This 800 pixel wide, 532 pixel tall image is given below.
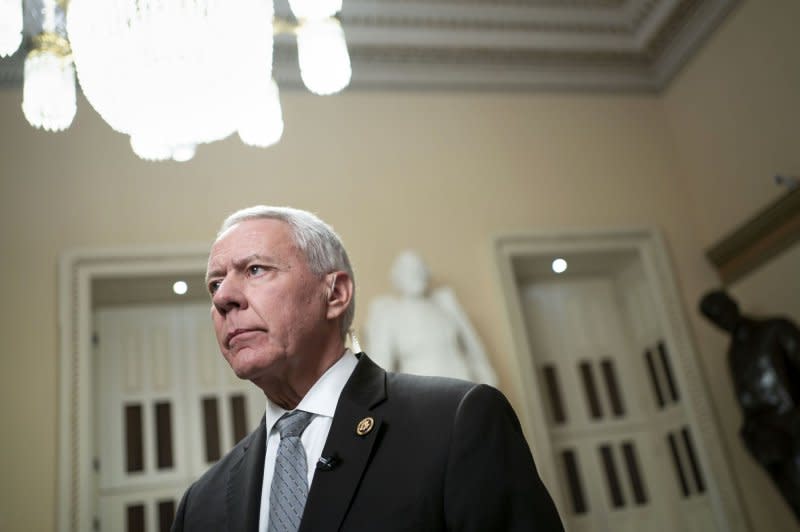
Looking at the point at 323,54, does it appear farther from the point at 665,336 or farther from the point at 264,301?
the point at 665,336

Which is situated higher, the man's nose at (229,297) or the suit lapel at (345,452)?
the man's nose at (229,297)

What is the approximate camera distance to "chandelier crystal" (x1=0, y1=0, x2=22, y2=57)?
3041mm

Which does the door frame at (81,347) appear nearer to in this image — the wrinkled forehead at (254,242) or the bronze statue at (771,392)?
the wrinkled forehead at (254,242)

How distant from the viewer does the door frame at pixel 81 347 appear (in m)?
4.91

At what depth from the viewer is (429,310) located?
5.56 m

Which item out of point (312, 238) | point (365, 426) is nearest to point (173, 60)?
point (312, 238)

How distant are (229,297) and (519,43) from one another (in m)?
5.52

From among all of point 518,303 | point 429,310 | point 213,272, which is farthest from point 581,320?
point 213,272

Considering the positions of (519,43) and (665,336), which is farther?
(519,43)

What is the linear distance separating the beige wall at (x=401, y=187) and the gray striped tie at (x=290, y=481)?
3.76 meters

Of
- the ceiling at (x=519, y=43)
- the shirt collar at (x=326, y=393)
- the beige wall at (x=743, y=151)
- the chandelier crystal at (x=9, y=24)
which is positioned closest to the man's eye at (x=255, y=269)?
the shirt collar at (x=326, y=393)

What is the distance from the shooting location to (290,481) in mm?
1697

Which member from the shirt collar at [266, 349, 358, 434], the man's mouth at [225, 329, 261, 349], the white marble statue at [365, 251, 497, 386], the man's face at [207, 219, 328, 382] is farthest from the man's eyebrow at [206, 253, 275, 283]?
the white marble statue at [365, 251, 497, 386]

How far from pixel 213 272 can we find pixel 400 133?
476 centimetres
